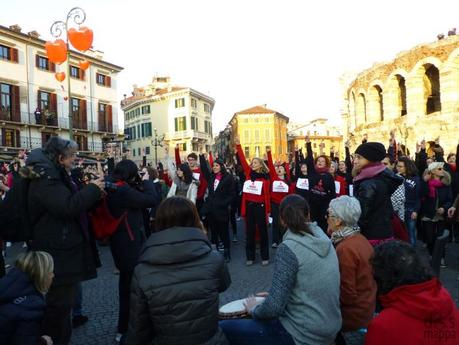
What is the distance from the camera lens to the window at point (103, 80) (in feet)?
141

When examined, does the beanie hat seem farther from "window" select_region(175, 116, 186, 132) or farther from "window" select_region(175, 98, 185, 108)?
"window" select_region(175, 98, 185, 108)

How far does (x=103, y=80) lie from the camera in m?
43.7

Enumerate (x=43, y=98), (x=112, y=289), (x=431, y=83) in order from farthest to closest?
(x=43, y=98) → (x=431, y=83) → (x=112, y=289)

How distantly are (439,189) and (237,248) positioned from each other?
4.69 metres

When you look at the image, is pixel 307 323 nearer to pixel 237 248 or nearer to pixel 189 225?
pixel 189 225

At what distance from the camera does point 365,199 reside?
474cm

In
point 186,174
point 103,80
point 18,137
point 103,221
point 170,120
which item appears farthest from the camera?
point 170,120

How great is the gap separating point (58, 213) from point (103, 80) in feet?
141

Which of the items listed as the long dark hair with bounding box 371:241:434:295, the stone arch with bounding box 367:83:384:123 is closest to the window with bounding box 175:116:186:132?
the stone arch with bounding box 367:83:384:123

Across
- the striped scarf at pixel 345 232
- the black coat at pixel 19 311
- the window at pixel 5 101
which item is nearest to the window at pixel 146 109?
the window at pixel 5 101

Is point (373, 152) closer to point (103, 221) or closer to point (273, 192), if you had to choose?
point (103, 221)

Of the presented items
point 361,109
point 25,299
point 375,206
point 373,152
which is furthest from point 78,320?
point 361,109

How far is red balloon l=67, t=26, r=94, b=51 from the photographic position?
1097cm

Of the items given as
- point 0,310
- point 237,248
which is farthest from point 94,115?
point 0,310
